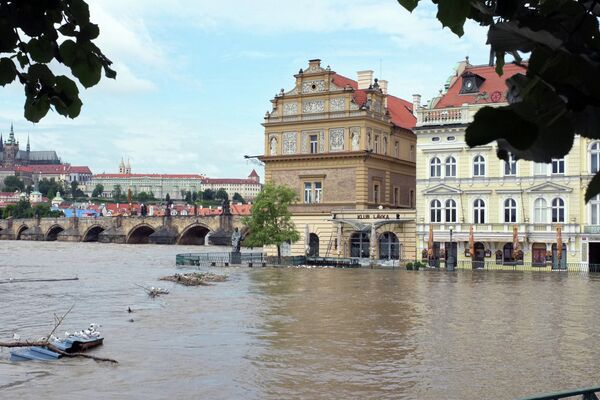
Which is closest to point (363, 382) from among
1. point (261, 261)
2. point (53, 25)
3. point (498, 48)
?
point (53, 25)

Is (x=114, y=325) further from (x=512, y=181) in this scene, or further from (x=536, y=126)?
(x=512, y=181)

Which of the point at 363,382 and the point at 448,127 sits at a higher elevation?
the point at 448,127

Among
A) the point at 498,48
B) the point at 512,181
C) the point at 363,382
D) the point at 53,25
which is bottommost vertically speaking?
the point at 363,382

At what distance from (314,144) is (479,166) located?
12.1 metres

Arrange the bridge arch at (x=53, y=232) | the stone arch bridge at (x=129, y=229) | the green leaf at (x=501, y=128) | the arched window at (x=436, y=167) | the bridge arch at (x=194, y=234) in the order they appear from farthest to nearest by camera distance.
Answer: the bridge arch at (x=53, y=232)
the bridge arch at (x=194, y=234)
the stone arch bridge at (x=129, y=229)
the arched window at (x=436, y=167)
the green leaf at (x=501, y=128)

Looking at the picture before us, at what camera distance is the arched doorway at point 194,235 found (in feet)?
345

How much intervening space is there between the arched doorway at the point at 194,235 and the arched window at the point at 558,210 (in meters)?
66.4

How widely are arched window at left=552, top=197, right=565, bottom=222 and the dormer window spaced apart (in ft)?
28.3

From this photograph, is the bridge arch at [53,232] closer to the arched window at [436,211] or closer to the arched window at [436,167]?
the arched window at [436,211]

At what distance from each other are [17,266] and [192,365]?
131 feet

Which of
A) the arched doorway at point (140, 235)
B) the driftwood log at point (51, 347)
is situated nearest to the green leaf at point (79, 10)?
the driftwood log at point (51, 347)

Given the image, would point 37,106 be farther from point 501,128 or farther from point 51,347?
point 51,347

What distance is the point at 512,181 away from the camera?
1731 inches

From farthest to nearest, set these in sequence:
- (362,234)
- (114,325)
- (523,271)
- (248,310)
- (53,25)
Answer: (362,234) → (523,271) → (248,310) → (114,325) → (53,25)
